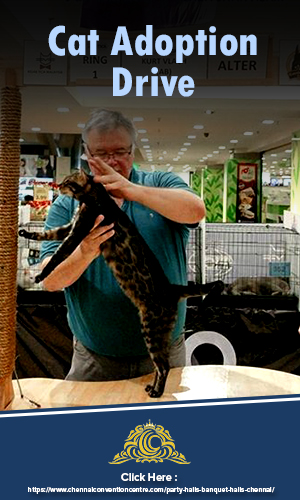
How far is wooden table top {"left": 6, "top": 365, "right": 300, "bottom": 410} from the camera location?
1876mm

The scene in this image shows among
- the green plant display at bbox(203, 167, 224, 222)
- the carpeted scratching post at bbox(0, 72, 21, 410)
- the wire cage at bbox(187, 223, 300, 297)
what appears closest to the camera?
the carpeted scratching post at bbox(0, 72, 21, 410)

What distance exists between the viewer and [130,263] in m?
1.84

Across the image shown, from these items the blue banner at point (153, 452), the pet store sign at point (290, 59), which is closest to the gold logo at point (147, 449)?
the blue banner at point (153, 452)

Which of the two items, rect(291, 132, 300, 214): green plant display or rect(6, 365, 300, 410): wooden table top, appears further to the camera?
rect(291, 132, 300, 214): green plant display

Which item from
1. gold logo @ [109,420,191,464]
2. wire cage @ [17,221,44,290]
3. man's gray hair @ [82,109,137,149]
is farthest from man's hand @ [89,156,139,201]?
gold logo @ [109,420,191,464]

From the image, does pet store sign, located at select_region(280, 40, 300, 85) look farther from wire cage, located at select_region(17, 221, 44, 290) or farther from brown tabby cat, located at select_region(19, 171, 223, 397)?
wire cage, located at select_region(17, 221, 44, 290)

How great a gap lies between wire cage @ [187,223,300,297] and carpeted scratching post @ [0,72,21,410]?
645 millimetres

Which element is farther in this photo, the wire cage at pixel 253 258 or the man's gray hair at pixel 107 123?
the wire cage at pixel 253 258

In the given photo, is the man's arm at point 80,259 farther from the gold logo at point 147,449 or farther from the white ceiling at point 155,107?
the gold logo at point 147,449

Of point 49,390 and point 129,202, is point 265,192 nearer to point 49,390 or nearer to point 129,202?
point 129,202

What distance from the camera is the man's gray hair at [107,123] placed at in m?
1.87

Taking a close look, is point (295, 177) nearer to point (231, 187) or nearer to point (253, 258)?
point (231, 187)

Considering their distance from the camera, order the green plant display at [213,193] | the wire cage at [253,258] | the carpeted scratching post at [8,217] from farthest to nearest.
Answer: the wire cage at [253,258] → the green plant display at [213,193] → the carpeted scratching post at [8,217]

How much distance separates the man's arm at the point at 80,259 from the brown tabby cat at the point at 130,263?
0.04 ft
